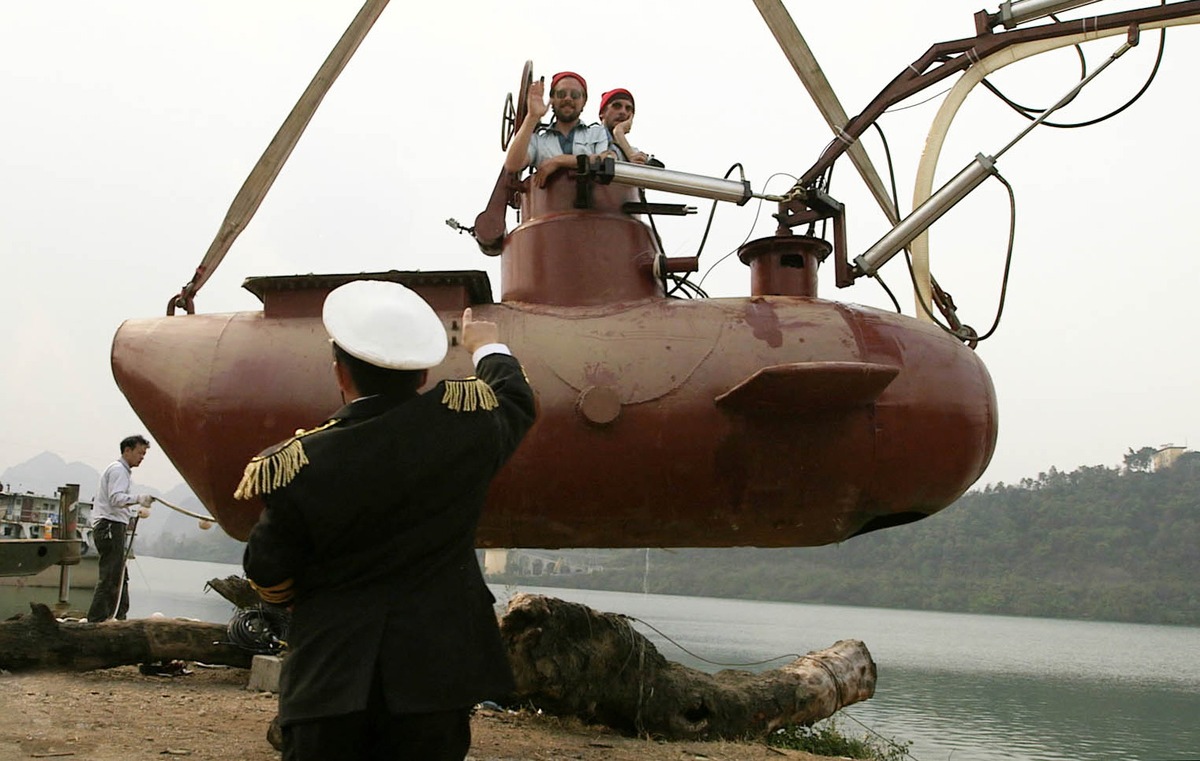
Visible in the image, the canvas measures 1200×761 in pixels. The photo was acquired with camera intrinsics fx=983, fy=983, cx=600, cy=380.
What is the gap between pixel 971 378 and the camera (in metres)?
5.24

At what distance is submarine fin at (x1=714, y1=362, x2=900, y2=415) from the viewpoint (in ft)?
15.3

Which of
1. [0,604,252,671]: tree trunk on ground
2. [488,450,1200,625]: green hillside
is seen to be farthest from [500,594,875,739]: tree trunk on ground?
[488,450,1200,625]: green hillside

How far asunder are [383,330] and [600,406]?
245cm

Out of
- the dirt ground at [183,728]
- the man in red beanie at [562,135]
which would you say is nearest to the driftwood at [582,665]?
the dirt ground at [183,728]

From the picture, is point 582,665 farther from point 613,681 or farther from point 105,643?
point 105,643

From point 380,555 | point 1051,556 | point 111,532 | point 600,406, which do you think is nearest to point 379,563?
point 380,555

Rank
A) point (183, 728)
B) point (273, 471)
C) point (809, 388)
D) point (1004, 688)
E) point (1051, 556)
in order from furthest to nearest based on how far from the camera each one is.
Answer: point (1051, 556) → point (1004, 688) → point (183, 728) → point (809, 388) → point (273, 471)

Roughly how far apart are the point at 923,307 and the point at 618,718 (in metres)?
3.27

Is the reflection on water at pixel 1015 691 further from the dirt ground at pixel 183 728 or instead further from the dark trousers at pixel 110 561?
the dark trousers at pixel 110 561

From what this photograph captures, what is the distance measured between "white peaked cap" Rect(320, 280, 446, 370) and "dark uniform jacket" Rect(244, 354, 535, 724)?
0.34 ft

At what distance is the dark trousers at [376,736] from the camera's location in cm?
225

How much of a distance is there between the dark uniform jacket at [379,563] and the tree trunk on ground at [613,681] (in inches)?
151

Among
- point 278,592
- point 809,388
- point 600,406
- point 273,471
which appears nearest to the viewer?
point 273,471

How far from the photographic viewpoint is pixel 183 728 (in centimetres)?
550
